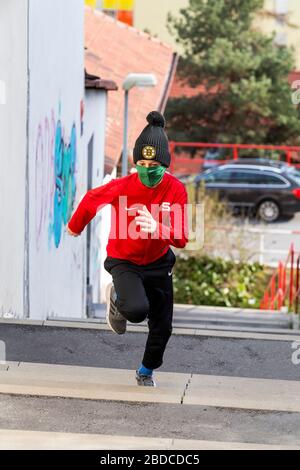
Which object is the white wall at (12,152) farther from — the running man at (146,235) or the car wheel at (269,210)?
the car wheel at (269,210)

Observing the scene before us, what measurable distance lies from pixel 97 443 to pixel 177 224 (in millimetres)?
1555

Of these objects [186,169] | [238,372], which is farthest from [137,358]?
[186,169]

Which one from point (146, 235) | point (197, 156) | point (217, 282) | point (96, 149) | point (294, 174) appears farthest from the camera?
point (197, 156)

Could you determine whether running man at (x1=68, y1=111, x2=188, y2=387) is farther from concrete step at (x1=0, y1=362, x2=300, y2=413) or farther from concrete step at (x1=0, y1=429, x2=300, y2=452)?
concrete step at (x1=0, y1=429, x2=300, y2=452)

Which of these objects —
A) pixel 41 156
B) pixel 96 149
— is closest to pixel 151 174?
pixel 41 156

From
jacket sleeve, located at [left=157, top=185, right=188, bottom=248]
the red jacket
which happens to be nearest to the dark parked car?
the red jacket

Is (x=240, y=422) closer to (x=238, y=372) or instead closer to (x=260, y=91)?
(x=238, y=372)

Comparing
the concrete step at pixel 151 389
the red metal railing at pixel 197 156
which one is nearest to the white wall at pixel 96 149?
the concrete step at pixel 151 389

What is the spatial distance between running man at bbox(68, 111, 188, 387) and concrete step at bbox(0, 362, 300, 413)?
8.5 inches

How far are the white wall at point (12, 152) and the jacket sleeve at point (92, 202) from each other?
2.04 metres

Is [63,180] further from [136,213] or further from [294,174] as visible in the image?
[294,174]

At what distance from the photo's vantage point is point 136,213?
6273mm

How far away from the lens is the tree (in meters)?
42.9

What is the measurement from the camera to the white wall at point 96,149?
57.2ft
